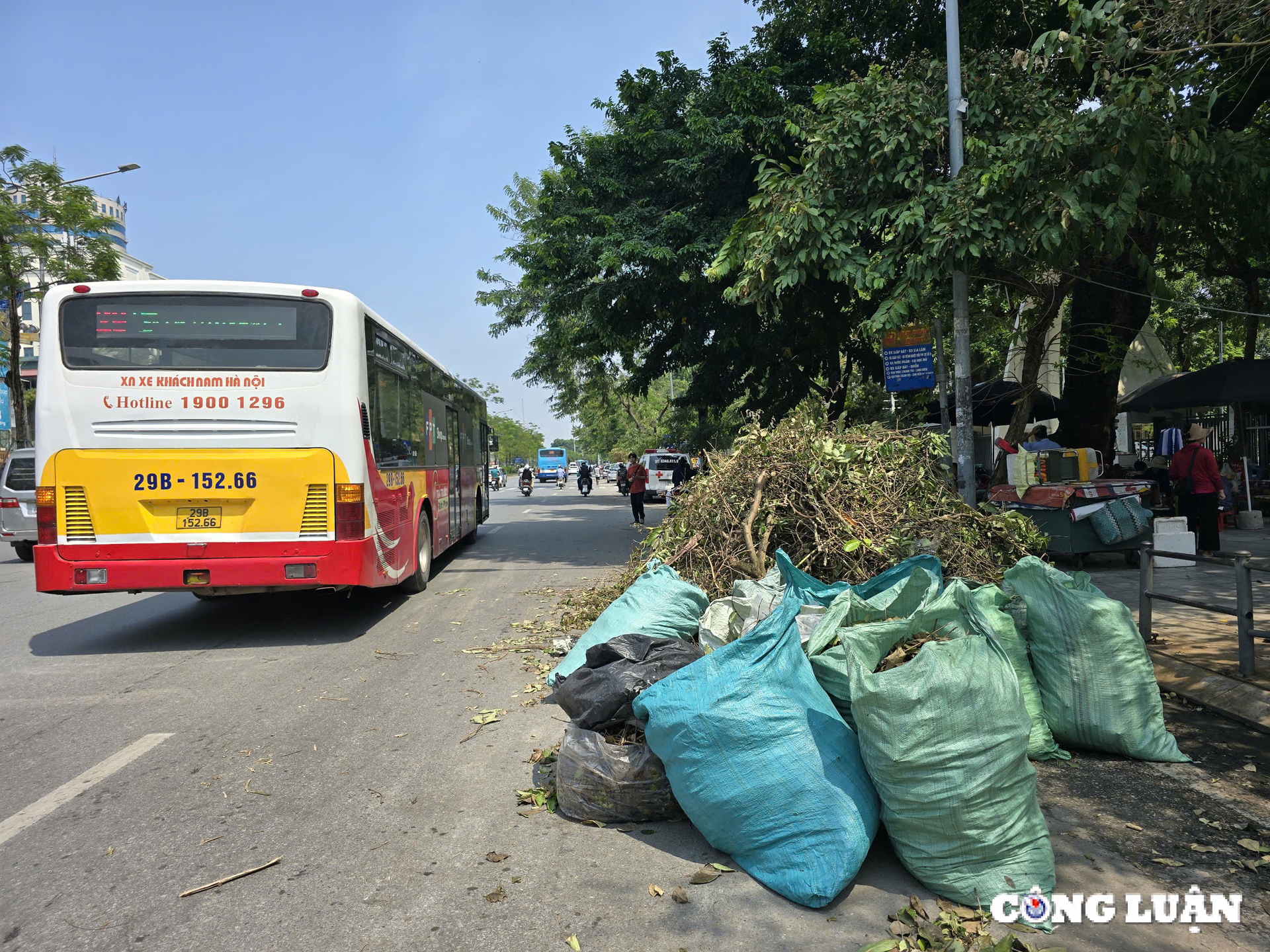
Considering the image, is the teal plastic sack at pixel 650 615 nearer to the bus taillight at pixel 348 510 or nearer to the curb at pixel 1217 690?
the bus taillight at pixel 348 510

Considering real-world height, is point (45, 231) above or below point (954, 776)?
above

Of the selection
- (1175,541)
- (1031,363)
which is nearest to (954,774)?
(1175,541)

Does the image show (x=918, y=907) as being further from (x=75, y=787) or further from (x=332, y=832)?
(x=75, y=787)

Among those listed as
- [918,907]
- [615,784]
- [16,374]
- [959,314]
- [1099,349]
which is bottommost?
[918,907]

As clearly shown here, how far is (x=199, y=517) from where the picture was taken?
702 cm

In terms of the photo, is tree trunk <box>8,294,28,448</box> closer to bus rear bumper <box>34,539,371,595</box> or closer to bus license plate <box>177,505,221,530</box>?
bus rear bumper <box>34,539,371,595</box>

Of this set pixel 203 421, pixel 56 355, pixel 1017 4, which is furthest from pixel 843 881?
pixel 1017 4

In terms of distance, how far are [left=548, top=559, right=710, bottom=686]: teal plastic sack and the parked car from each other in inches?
482

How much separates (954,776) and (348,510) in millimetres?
5638

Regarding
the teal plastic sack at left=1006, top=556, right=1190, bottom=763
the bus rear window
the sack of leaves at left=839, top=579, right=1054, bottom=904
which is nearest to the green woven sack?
the teal plastic sack at left=1006, top=556, right=1190, bottom=763

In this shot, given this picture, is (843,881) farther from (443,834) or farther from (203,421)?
(203,421)

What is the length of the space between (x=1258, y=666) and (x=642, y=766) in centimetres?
437

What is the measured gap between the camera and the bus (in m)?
6.91

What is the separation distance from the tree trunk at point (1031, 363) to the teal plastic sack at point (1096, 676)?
29.5 ft
